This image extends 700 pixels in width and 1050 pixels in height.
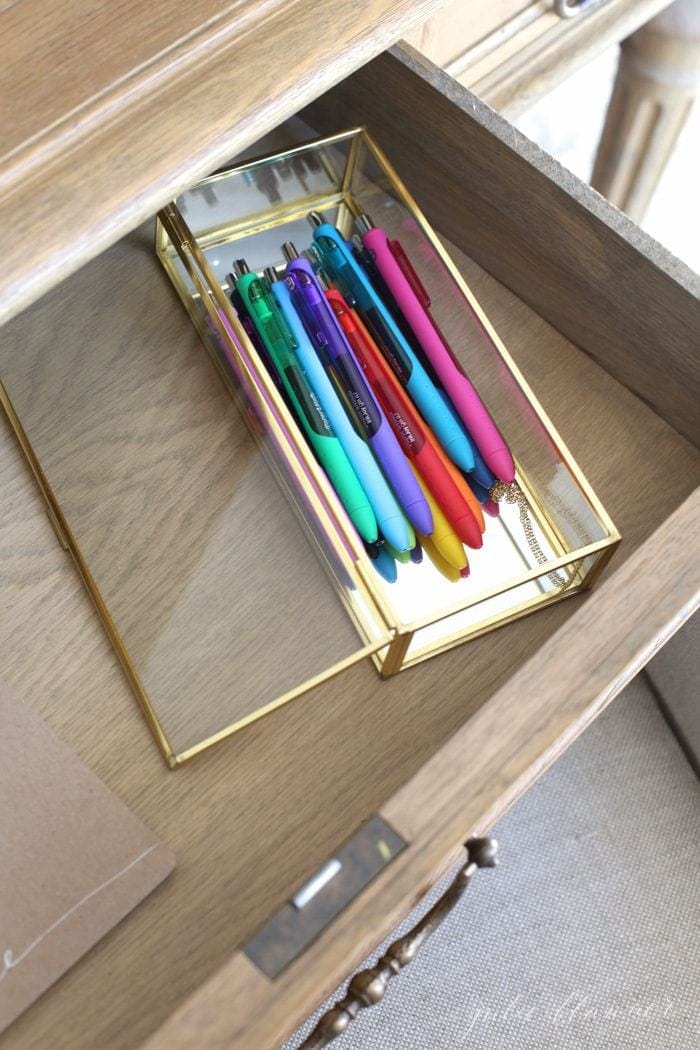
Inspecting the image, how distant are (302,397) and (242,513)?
6 centimetres

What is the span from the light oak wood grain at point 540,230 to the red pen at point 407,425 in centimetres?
10

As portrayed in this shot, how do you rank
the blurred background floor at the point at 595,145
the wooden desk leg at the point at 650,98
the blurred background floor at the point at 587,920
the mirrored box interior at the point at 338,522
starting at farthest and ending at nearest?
1. the blurred background floor at the point at 595,145
2. the wooden desk leg at the point at 650,98
3. the blurred background floor at the point at 587,920
4. the mirrored box interior at the point at 338,522

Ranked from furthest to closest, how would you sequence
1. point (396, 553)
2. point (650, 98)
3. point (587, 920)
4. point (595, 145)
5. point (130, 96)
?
1. point (595, 145)
2. point (650, 98)
3. point (587, 920)
4. point (396, 553)
5. point (130, 96)

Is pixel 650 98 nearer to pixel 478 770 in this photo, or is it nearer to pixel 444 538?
pixel 444 538

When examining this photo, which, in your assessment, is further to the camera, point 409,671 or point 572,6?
point 572,6

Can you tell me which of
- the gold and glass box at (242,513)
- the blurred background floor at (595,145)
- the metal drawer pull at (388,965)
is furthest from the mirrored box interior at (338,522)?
the blurred background floor at (595,145)

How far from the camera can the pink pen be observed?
0.50 metres

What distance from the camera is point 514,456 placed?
1.65 feet

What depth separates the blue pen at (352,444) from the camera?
47 cm

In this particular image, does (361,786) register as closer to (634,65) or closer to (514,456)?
(514,456)

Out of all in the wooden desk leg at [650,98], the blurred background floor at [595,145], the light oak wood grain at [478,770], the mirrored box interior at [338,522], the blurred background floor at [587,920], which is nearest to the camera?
the light oak wood grain at [478,770]

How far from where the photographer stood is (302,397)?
485 mm

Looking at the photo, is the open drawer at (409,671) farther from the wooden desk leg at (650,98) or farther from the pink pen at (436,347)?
the wooden desk leg at (650,98)

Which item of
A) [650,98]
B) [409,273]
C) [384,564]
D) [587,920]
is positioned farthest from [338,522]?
[650,98]
